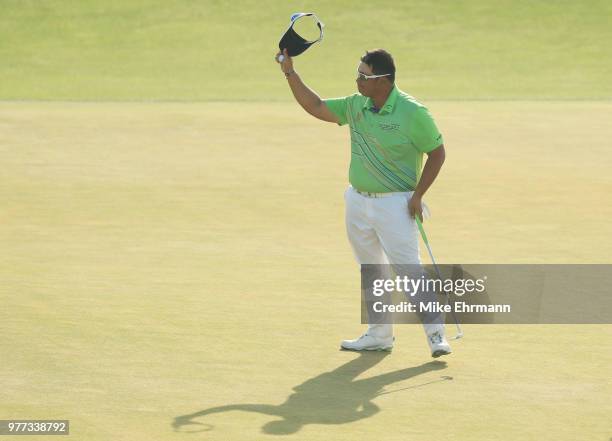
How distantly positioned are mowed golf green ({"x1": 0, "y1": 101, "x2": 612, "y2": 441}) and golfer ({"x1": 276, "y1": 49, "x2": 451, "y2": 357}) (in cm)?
93

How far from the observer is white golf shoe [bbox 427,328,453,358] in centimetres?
984

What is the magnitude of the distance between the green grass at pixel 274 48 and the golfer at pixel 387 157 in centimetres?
2155

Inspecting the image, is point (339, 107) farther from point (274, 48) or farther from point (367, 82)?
point (274, 48)

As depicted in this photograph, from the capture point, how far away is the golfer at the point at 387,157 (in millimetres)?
9758

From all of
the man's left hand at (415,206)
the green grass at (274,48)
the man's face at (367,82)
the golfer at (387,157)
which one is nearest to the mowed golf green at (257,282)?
the golfer at (387,157)

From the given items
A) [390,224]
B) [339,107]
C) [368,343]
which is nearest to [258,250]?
[368,343]

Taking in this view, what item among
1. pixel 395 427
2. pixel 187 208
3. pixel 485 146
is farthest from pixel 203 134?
pixel 395 427

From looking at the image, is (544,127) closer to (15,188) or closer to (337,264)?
(15,188)

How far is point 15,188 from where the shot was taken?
18906 mm

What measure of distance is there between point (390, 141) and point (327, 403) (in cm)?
209

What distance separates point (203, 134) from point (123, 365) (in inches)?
574

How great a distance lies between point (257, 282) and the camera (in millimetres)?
12828

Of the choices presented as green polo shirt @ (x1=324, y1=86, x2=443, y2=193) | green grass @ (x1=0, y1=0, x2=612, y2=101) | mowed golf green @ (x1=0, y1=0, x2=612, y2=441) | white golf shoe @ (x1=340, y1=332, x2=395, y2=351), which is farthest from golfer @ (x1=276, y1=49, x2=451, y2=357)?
green grass @ (x1=0, y1=0, x2=612, y2=101)

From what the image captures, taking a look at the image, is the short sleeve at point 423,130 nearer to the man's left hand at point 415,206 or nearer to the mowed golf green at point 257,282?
the man's left hand at point 415,206
